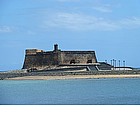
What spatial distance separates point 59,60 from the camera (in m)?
19.5

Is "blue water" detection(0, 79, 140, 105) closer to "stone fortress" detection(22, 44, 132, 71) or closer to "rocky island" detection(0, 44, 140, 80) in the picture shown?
"rocky island" detection(0, 44, 140, 80)

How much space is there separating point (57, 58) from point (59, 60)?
0.18m

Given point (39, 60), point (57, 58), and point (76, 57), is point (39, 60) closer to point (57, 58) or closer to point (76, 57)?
point (57, 58)

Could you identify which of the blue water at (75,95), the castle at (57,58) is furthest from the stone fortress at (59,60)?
the blue water at (75,95)

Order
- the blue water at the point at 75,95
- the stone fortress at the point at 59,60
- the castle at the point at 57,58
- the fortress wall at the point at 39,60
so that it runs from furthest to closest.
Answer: the fortress wall at the point at 39,60 < the castle at the point at 57,58 < the stone fortress at the point at 59,60 < the blue water at the point at 75,95

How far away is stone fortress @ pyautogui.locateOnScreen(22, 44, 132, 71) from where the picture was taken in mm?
Result: 19234

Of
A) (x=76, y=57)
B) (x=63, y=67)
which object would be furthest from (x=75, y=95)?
(x=76, y=57)

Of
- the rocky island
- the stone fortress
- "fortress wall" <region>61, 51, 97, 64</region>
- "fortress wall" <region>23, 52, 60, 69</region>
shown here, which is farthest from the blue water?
"fortress wall" <region>61, 51, 97, 64</region>

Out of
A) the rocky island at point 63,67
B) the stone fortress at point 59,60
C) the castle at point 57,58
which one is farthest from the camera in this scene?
the castle at point 57,58

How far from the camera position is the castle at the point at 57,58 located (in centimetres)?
1956

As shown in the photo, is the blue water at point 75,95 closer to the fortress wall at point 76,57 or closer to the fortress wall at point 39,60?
the fortress wall at point 39,60
